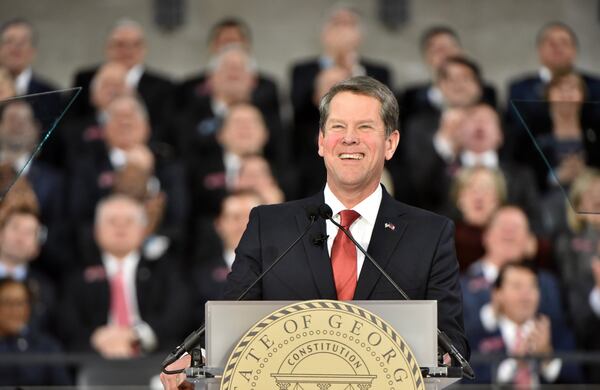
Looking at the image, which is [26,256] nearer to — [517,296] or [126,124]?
[126,124]

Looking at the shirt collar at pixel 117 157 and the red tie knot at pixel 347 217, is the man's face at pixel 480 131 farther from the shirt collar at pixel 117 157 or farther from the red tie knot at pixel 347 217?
the red tie knot at pixel 347 217

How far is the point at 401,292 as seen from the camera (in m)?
2.24

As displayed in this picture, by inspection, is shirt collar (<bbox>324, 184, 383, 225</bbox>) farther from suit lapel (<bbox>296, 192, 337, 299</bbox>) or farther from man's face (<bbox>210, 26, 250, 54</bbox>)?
man's face (<bbox>210, 26, 250, 54</bbox>)

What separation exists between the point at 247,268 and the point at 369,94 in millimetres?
448

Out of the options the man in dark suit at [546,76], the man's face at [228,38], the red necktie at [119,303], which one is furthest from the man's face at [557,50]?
the red necktie at [119,303]

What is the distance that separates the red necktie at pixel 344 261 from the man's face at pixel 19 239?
3.87 meters

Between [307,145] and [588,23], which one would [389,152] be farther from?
[588,23]

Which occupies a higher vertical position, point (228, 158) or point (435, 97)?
point (435, 97)

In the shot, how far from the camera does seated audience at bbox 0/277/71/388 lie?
18.2 feet

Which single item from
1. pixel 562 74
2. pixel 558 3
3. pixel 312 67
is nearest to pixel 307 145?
pixel 312 67

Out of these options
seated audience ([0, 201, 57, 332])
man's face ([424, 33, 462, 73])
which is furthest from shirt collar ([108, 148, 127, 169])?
man's face ([424, 33, 462, 73])

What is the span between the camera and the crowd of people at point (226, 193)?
19.2 feet

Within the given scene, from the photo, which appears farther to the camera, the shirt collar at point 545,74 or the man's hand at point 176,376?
the shirt collar at point 545,74

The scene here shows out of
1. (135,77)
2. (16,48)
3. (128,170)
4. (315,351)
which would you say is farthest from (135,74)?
(315,351)
